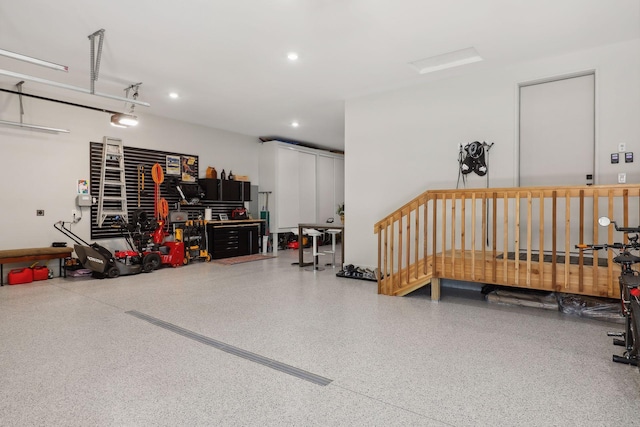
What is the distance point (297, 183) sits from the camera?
1049 centimetres

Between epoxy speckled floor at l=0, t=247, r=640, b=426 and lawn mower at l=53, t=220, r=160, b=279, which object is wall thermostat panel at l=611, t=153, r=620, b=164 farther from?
lawn mower at l=53, t=220, r=160, b=279

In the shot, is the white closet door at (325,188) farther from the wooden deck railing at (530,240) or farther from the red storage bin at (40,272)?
the red storage bin at (40,272)

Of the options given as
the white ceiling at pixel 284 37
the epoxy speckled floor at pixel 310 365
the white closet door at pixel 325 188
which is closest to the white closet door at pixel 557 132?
the white ceiling at pixel 284 37

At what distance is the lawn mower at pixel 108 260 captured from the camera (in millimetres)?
6137

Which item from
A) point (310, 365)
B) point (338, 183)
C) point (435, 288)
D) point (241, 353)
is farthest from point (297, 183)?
point (310, 365)

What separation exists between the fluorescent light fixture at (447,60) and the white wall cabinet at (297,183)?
5.40m

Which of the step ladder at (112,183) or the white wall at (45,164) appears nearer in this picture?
the white wall at (45,164)

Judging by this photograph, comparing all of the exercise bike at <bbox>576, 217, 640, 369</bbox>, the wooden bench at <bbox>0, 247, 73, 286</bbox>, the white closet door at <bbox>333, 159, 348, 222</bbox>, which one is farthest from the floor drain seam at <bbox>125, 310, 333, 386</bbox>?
the white closet door at <bbox>333, 159, 348, 222</bbox>

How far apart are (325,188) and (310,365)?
30.1 ft

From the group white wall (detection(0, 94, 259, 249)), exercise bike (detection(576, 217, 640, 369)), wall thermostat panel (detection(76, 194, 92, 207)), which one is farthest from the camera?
wall thermostat panel (detection(76, 194, 92, 207))

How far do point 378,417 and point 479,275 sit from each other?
285cm

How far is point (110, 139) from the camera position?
7.13m

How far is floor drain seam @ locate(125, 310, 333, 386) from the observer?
8.57 feet

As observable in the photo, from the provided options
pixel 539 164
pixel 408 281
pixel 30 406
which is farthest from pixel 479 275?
pixel 30 406
